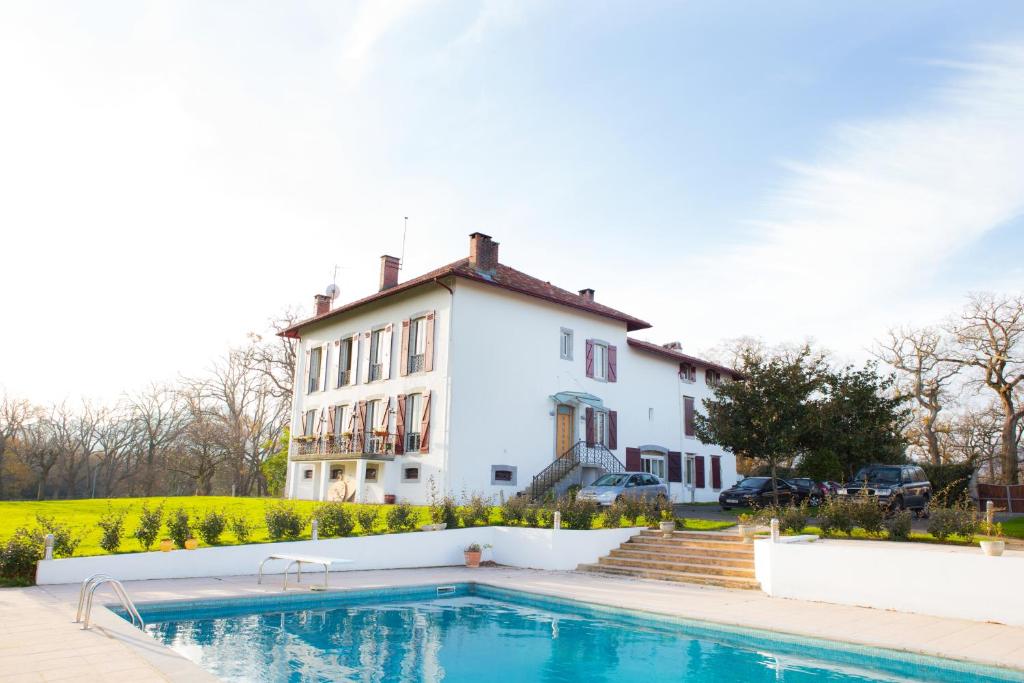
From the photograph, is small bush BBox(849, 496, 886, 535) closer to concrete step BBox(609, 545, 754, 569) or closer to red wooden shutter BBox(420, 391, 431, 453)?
concrete step BBox(609, 545, 754, 569)

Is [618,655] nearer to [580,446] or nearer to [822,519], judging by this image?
[822,519]

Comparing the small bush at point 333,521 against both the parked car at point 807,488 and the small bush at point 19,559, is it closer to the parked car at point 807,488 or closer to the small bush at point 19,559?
the small bush at point 19,559

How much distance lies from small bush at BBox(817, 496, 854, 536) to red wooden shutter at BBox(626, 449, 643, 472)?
11.1 meters

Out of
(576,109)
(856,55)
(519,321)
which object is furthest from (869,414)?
(576,109)

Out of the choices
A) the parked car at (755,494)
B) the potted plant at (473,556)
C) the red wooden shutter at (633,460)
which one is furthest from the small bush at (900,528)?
the red wooden shutter at (633,460)

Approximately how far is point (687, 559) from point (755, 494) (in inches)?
360

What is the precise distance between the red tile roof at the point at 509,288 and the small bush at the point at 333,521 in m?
8.20

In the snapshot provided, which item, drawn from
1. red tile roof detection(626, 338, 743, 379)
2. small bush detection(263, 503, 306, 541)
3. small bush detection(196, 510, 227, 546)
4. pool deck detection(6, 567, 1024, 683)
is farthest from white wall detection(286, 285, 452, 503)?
red tile roof detection(626, 338, 743, 379)

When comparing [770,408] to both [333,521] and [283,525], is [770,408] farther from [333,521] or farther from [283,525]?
[283,525]

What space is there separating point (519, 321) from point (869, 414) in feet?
37.6

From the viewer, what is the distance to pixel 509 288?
2202 centimetres

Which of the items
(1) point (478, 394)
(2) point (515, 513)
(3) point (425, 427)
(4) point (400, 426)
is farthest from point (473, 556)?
(4) point (400, 426)

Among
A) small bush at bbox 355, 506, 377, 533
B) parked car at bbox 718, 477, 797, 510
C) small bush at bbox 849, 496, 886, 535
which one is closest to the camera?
small bush at bbox 849, 496, 886, 535

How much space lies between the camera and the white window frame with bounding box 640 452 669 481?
2650cm
